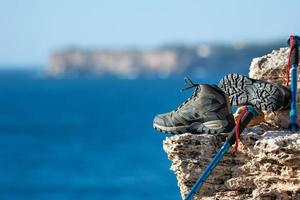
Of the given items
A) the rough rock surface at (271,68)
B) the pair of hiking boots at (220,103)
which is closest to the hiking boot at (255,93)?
the pair of hiking boots at (220,103)

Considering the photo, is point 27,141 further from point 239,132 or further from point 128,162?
point 239,132

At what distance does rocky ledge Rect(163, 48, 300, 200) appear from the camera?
736 cm

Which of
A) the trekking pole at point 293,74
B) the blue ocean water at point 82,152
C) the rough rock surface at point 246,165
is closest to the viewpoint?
the rough rock surface at point 246,165

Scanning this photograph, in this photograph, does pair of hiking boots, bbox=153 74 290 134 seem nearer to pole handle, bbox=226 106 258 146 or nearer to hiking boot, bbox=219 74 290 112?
hiking boot, bbox=219 74 290 112

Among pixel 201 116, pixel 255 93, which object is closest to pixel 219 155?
pixel 201 116

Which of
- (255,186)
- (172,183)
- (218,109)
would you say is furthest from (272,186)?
(172,183)

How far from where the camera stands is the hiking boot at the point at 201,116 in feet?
25.5

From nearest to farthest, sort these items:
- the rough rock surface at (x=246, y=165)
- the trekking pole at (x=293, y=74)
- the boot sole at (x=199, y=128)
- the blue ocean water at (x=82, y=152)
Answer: the rough rock surface at (x=246, y=165) → the boot sole at (x=199, y=128) → the trekking pole at (x=293, y=74) → the blue ocean water at (x=82, y=152)

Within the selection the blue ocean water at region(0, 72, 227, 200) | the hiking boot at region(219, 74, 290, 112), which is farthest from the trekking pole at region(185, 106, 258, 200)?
the blue ocean water at region(0, 72, 227, 200)

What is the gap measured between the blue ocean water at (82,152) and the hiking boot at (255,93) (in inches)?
1223

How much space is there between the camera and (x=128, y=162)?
64500mm

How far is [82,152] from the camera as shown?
251ft

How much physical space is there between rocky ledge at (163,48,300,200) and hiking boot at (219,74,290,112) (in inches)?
8.5

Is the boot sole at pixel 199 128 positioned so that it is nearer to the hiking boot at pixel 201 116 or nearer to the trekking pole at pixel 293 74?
the hiking boot at pixel 201 116
